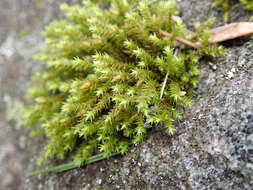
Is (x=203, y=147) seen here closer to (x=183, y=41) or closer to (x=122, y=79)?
(x=122, y=79)

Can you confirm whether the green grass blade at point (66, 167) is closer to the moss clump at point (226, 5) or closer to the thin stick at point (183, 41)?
the thin stick at point (183, 41)

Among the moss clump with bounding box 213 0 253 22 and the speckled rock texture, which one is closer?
the speckled rock texture

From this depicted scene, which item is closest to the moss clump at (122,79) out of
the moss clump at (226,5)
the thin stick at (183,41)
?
the thin stick at (183,41)

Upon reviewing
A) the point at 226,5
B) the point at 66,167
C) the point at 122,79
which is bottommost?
the point at 66,167

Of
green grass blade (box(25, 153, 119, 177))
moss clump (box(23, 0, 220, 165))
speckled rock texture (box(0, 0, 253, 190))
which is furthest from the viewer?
green grass blade (box(25, 153, 119, 177))

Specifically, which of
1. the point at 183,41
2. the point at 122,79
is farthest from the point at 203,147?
the point at 183,41

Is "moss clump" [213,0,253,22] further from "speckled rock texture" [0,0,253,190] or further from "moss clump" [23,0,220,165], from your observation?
"moss clump" [23,0,220,165]

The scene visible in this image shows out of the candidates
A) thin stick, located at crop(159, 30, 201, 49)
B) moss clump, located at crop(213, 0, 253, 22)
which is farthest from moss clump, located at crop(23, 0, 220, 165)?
moss clump, located at crop(213, 0, 253, 22)

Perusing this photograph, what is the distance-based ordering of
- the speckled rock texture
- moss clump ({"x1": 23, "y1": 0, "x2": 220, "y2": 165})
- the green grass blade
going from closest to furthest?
the speckled rock texture < moss clump ({"x1": 23, "y1": 0, "x2": 220, "y2": 165}) < the green grass blade

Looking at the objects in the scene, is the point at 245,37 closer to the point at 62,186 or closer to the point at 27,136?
the point at 62,186
